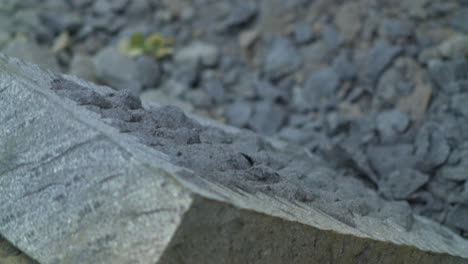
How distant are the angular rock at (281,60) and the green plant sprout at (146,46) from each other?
1.90ft

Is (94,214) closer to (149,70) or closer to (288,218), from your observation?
(288,218)

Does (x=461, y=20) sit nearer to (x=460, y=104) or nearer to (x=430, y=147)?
(x=460, y=104)

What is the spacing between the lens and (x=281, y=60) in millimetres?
3166

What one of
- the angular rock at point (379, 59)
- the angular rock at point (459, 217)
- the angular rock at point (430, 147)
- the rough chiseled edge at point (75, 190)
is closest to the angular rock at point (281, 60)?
the angular rock at point (379, 59)

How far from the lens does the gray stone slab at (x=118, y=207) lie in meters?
1.12

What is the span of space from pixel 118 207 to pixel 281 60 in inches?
84.3

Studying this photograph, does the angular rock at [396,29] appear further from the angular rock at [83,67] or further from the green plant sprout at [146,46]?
the angular rock at [83,67]

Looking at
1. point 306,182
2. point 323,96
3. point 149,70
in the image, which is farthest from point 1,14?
point 306,182

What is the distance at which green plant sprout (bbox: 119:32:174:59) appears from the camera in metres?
3.30

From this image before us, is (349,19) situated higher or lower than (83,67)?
higher

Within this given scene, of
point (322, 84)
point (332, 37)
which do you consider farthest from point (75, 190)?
point (332, 37)

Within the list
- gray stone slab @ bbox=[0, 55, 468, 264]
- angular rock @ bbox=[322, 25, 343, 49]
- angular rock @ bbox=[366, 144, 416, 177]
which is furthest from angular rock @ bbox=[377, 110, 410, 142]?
gray stone slab @ bbox=[0, 55, 468, 264]

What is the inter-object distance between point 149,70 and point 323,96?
95cm

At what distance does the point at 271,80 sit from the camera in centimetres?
314
